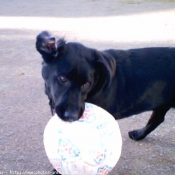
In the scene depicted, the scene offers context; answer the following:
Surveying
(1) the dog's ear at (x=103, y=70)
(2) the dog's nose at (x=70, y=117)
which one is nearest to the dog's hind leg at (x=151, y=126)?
(1) the dog's ear at (x=103, y=70)

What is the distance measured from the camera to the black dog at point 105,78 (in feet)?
9.46

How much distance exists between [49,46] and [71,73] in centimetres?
32

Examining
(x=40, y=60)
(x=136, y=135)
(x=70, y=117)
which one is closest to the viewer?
(x=70, y=117)

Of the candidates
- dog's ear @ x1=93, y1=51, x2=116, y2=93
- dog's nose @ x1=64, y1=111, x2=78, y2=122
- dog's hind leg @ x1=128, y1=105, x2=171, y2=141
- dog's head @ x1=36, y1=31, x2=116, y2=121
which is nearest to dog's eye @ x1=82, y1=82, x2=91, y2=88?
dog's head @ x1=36, y1=31, x2=116, y2=121

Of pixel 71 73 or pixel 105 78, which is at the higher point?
pixel 71 73

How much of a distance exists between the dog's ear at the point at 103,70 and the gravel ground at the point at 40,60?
2.56ft

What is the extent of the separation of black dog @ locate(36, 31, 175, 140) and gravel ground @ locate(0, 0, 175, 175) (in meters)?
0.47

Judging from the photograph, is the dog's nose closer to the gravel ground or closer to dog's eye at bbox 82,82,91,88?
dog's eye at bbox 82,82,91,88

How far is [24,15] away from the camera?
11.0 metres

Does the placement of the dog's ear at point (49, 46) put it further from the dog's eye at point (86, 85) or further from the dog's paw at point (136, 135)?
the dog's paw at point (136, 135)

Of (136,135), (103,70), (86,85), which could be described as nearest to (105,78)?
(103,70)

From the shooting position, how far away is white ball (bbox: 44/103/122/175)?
2.62m

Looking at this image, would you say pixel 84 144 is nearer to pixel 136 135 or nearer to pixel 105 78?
pixel 105 78

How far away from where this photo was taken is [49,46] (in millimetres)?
3020
